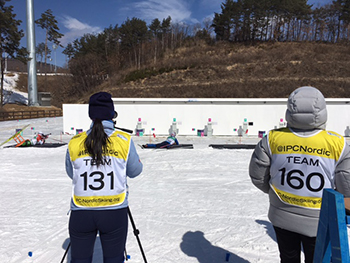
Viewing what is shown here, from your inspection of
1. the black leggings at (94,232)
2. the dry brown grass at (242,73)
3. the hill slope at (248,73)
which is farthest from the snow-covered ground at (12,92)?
the black leggings at (94,232)

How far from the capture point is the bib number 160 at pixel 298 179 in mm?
1771

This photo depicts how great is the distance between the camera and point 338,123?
54.5ft

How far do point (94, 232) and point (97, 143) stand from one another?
67 cm

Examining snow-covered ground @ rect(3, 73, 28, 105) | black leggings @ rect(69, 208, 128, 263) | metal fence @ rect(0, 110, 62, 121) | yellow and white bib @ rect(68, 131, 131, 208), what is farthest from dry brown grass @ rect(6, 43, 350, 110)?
black leggings @ rect(69, 208, 128, 263)

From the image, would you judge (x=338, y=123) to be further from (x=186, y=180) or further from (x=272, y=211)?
(x=272, y=211)

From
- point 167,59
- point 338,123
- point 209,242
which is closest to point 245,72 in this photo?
point 167,59

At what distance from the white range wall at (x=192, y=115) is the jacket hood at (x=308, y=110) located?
15078 millimetres

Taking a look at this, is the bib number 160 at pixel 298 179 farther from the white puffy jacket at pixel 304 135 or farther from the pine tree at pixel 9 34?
the pine tree at pixel 9 34

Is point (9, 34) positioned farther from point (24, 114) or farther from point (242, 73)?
point (242, 73)

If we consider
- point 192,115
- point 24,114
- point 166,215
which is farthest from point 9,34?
point 166,215

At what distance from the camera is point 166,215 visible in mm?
4535

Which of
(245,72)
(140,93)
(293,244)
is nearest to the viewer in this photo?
(293,244)

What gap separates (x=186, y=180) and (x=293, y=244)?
16.5 ft

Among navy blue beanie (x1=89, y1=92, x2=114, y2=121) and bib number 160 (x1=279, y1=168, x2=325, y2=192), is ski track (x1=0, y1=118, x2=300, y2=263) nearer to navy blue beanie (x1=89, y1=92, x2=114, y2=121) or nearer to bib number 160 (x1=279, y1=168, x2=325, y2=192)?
bib number 160 (x1=279, y1=168, x2=325, y2=192)
